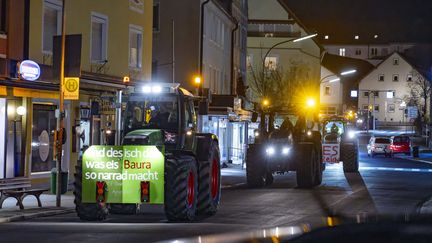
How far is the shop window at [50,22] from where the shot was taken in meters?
26.3

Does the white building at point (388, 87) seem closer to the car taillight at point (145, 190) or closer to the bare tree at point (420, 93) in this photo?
the bare tree at point (420, 93)

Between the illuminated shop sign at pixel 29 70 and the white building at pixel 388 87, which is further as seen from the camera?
the white building at pixel 388 87

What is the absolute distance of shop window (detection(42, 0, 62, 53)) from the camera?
2628 centimetres

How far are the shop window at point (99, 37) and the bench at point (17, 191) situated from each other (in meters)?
9.77

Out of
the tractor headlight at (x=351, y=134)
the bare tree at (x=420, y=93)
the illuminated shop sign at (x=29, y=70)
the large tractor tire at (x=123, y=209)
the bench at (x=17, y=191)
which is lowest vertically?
the large tractor tire at (x=123, y=209)

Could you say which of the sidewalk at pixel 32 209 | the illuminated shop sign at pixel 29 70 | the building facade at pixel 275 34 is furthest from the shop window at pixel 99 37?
the building facade at pixel 275 34

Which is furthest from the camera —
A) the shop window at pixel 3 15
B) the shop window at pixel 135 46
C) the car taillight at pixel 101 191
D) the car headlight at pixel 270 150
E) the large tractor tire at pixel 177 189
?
the shop window at pixel 135 46

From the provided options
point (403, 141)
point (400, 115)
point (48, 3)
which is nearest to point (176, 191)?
point (48, 3)

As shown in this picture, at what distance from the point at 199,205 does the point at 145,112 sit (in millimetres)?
2540

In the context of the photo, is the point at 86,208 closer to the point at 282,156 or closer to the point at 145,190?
the point at 145,190

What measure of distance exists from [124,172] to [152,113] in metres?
2.03

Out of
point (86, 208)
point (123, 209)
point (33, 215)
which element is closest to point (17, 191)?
point (33, 215)

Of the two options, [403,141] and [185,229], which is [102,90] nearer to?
[185,229]

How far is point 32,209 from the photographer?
1906 cm
